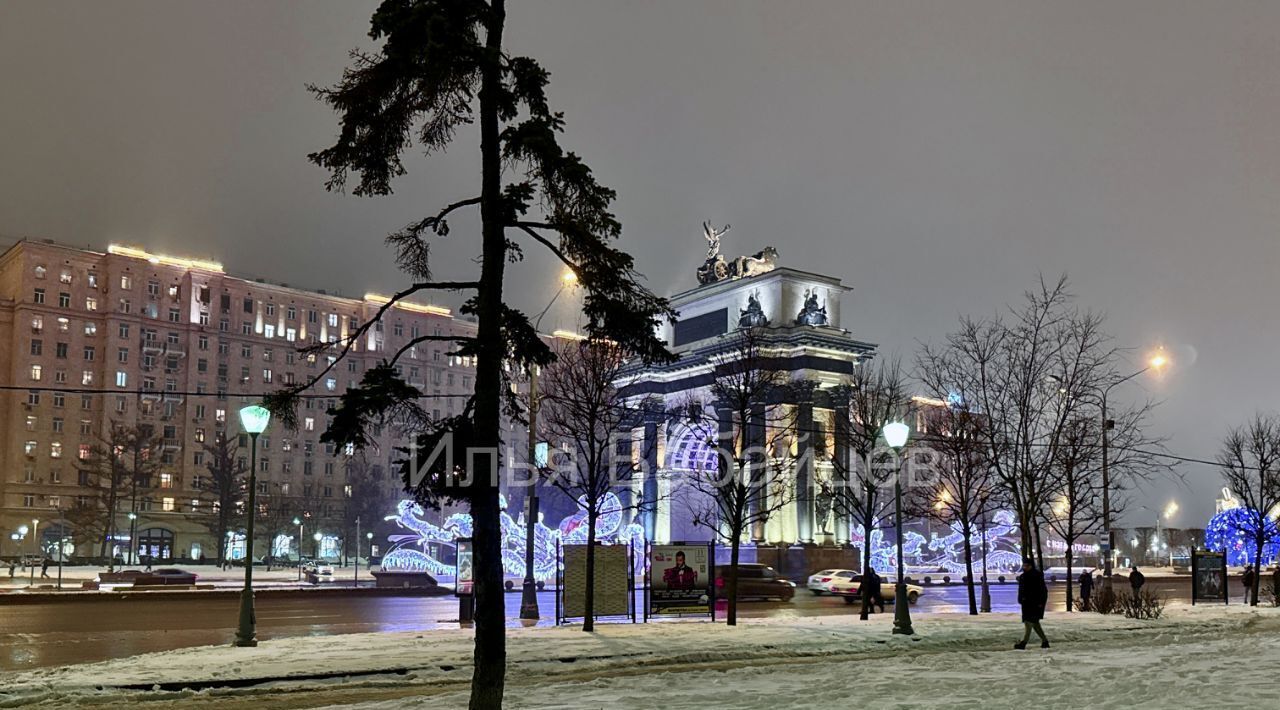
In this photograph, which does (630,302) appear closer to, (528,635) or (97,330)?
(528,635)

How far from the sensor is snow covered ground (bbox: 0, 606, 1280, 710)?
47.2 feet

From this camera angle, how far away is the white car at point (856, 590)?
4549 cm

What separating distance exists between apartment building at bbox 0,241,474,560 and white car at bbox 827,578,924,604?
67680 mm

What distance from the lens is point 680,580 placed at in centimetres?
3167

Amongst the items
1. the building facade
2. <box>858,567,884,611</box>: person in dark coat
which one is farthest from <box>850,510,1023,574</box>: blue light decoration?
<box>858,567,884,611</box>: person in dark coat

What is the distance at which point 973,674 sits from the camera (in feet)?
55.1

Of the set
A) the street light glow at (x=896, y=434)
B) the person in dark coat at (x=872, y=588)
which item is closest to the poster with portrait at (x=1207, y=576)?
the person in dark coat at (x=872, y=588)

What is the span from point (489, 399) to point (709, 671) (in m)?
7.47

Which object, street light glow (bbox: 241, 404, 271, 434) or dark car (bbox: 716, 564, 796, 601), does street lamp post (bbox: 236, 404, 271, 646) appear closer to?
street light glow (bbox: 241, 404, 271, 434)

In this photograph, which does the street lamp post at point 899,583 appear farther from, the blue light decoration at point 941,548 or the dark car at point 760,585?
the blue light decoration at point 941,548

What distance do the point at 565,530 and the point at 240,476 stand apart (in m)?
70.8

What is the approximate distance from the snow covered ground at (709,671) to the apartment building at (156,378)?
299 ft

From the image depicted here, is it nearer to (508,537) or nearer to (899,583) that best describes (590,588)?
(899,583)

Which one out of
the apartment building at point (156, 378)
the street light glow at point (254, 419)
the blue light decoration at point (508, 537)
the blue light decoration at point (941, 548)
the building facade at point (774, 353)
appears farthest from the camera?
the apartment building at point (156, 378)
